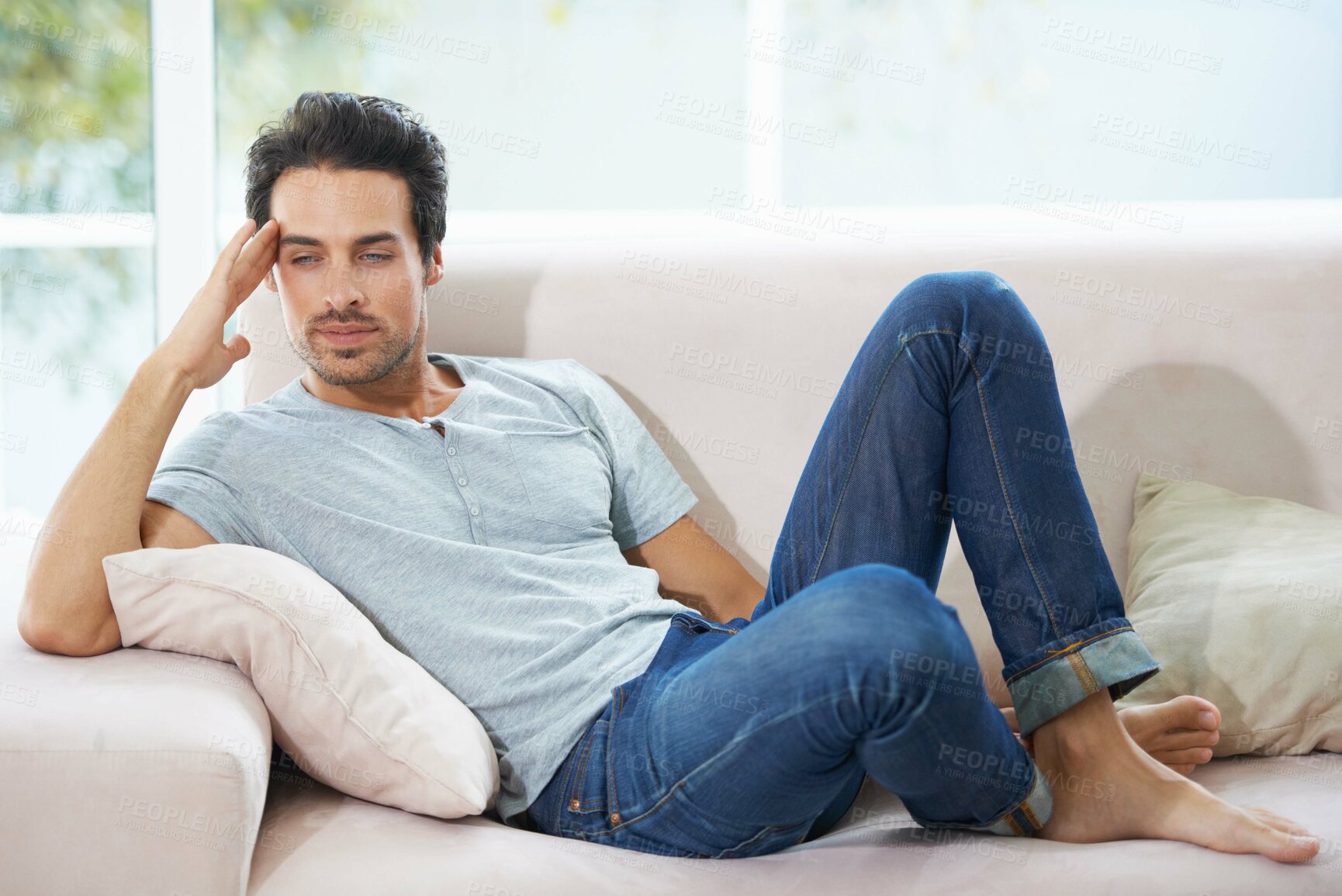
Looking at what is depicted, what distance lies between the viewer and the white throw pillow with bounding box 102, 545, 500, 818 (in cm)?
109

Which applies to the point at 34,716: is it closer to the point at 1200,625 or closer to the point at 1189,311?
the point at 1200,625

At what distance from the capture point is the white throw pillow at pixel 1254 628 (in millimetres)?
1287

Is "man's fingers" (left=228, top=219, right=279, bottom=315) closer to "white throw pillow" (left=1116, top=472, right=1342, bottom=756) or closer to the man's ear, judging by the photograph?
the man's ear

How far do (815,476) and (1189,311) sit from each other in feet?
2.56

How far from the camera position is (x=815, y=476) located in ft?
4.09

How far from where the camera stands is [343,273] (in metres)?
1.42

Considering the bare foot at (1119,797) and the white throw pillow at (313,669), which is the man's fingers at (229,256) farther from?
the bare foot at (1119,797)

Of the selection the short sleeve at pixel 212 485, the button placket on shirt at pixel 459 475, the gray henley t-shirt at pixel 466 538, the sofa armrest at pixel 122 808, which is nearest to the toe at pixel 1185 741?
the gray henley t-shirt at pixel 466 538

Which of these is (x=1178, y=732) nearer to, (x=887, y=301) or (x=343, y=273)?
(x=887, y=301)

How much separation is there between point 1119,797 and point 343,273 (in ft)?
3.68

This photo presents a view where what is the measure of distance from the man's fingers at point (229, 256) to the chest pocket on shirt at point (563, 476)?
426 mm

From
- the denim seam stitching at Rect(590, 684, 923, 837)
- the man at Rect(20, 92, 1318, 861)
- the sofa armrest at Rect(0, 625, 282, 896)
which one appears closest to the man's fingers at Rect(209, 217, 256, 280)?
the man at Rect(20, 92, 1318, 861)

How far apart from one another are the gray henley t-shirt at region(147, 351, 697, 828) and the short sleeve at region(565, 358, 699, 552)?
1.8 inches

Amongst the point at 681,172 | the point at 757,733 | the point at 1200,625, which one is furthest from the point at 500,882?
the point at 681,172
